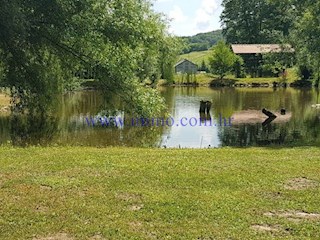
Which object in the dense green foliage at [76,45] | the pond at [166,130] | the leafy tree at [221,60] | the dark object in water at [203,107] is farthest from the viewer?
the leafy tree at [221,60]

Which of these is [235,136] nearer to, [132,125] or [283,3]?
[132,125]

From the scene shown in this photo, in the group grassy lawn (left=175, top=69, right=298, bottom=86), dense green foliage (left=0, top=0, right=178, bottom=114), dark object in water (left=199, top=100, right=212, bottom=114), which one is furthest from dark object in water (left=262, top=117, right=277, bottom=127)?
grassy lawn (left=175, top=69, right=298, bottom=86)

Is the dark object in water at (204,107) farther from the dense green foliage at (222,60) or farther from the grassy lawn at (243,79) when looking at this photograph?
the dense green foliage at (222,60)

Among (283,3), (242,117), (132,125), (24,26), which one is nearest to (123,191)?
(24,26)

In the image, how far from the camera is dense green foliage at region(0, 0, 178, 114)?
8.91 meters

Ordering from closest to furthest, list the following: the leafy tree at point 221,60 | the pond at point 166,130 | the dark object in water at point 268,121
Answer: the pond at point 166,130
the dark object in water at point 268,121
the leafy tree at point 221,60

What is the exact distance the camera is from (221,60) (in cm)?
7006

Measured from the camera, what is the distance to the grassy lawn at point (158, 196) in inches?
240

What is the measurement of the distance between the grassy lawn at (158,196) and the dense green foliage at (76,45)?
1.95m

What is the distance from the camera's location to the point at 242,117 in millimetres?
28047

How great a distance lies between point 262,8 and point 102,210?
271ft

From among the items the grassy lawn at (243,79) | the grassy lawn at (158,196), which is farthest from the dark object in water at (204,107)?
the grassy lawn at (243,79)

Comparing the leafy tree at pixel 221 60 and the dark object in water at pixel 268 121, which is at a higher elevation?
the leafy tree at pixel 221 60

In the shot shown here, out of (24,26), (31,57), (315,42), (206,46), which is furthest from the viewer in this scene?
(206,46)
